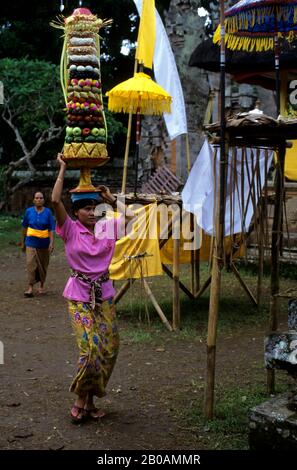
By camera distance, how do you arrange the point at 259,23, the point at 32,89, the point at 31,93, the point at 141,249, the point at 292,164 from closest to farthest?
the point at 259,23, the point at 141,249, the point at 292,164, the point at 32,89, the point at 31,93

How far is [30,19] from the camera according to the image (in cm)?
1969

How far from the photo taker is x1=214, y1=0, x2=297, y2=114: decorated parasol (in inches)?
239

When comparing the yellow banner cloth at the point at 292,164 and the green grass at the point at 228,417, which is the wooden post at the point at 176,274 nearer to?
the green grass at the point at 228,417

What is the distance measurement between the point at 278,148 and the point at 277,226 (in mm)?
653

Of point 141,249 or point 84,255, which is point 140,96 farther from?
point 84,255

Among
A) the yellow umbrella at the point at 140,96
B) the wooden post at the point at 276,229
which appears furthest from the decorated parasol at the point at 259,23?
the yellow umbrella at the point at 140,96

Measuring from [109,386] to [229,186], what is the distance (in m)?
2.03

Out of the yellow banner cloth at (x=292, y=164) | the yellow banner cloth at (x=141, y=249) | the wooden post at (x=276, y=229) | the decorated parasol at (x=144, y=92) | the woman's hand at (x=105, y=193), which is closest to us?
the woman's hand at (x=105, y=193)

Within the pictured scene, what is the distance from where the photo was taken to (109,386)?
16.6 feet

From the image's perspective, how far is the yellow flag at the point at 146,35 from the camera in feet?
28.0

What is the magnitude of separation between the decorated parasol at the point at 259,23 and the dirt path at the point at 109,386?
2.71 meters

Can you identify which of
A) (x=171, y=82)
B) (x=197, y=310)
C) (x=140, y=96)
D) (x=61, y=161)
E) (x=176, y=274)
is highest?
(x=171, y=82)

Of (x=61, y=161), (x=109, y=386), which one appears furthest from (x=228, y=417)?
(x=61, y=161)

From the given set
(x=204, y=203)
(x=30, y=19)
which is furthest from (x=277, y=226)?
(x=30, y=19)
